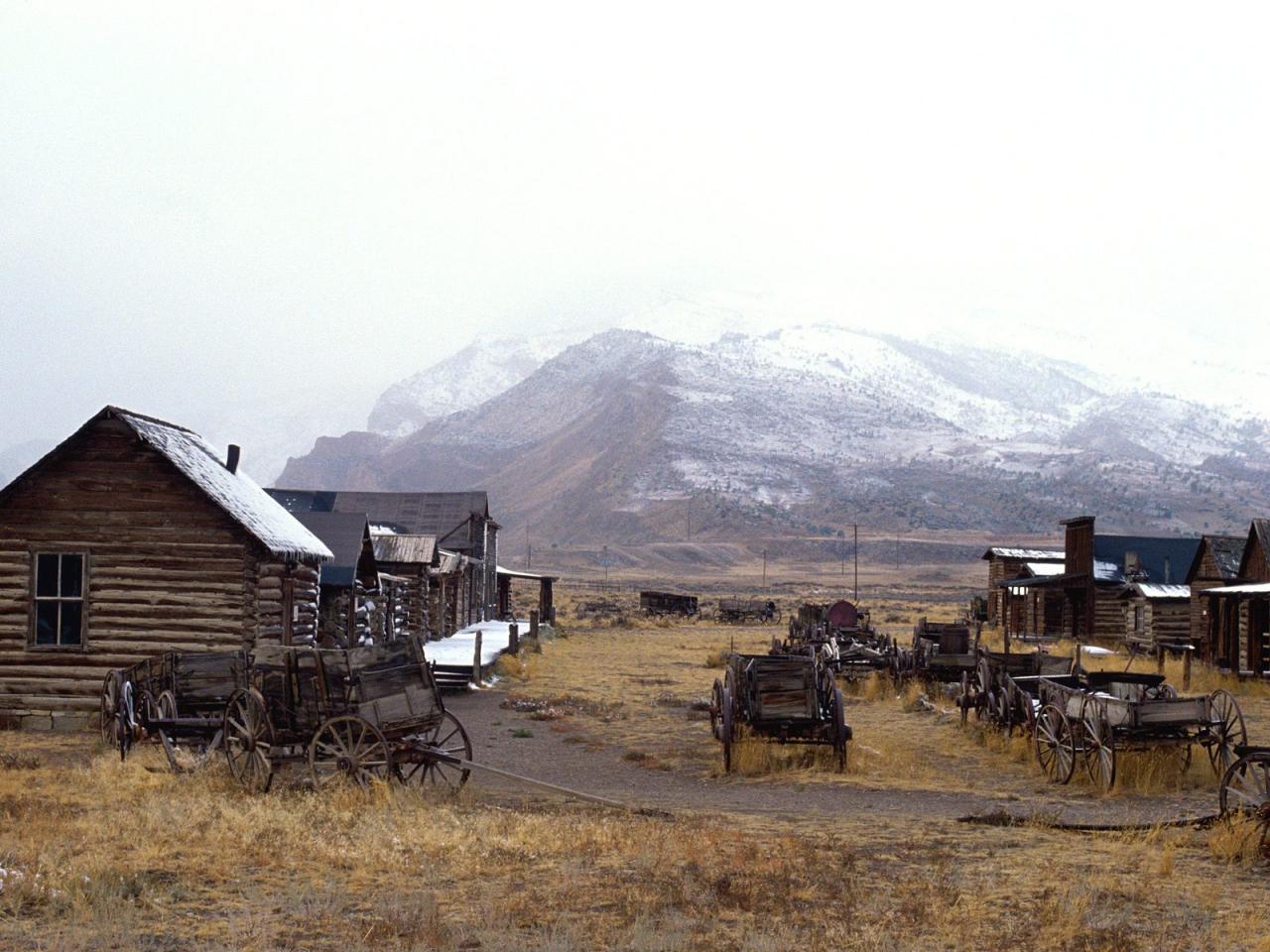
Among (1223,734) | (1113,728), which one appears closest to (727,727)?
(1113,728)

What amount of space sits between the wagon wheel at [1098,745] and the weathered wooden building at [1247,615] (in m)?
14.9

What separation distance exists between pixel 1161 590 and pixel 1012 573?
14.0 meters

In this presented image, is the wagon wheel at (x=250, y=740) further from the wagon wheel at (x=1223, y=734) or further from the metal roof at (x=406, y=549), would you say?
the metal roof at (x=406, y=549)

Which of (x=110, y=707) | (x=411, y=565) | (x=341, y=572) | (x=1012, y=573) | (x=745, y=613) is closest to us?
(x=110, y=707)

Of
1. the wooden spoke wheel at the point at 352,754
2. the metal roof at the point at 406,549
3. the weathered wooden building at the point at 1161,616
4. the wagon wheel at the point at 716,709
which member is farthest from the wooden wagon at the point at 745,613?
the wooden spoke wheel at the point at 352,754

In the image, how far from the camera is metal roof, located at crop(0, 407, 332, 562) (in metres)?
19.5

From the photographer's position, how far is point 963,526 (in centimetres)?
15800

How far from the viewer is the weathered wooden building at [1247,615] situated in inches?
1228

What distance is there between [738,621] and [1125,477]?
134 m

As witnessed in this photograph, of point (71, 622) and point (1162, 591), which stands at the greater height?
point (71, 622)

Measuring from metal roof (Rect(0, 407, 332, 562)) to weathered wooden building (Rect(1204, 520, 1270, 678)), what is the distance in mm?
19857

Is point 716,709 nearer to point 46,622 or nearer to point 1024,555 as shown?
point 46,622

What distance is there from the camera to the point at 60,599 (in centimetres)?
1980

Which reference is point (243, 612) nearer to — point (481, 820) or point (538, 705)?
point (538, 705)
